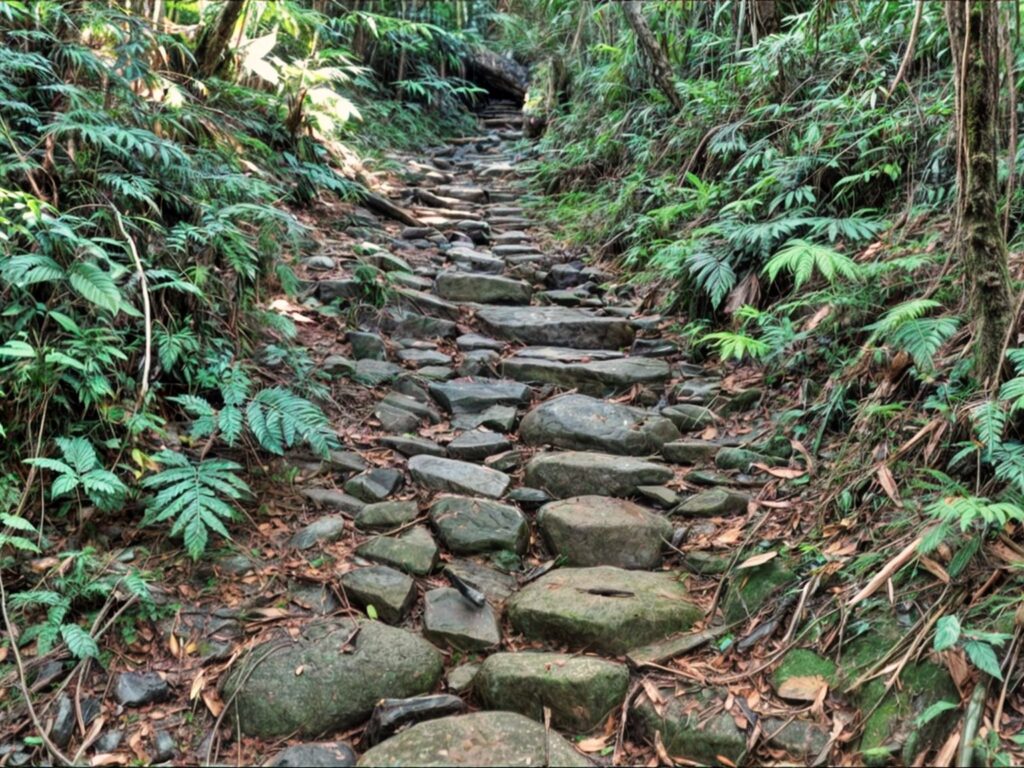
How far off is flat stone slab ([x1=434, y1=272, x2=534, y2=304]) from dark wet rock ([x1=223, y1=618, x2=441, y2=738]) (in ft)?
11.5

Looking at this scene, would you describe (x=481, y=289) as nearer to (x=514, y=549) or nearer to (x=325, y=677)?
(x=514, y=549)

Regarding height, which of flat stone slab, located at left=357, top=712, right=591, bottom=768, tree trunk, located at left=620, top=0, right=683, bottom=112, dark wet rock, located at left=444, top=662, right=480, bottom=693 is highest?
tree trunk, located at left=620, top=0, right=683, bottom=112

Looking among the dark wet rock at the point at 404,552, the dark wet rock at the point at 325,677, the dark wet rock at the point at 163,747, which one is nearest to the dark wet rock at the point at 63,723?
the dark wet rock at the point at 163,747

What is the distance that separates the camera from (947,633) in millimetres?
2102

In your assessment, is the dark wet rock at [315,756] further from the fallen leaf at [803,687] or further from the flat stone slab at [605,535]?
the fallen leaf at [803,687]

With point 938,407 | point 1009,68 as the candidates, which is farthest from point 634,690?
point 1009,68

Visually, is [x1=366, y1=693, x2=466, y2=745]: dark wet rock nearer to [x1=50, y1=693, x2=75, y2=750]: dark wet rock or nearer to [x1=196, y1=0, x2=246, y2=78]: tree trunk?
[x1=50, y1=693, x2=75, y2=750]: dark wet rock

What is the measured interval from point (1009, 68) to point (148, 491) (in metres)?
3.47

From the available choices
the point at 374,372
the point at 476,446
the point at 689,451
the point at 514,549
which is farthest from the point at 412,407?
the point at 689,451

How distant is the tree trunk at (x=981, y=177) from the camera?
2.47m

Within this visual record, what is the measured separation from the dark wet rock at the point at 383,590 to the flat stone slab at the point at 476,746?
1.77 ft

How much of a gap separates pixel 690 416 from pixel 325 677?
2372 millimetres

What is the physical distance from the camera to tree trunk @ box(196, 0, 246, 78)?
565cm

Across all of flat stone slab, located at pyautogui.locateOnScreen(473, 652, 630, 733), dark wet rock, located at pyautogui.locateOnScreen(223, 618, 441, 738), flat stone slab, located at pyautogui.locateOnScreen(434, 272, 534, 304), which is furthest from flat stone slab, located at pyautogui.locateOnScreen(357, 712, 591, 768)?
flat stone slab, located at pyautogui.locateOnScreen(434, 272, 534, 304)
